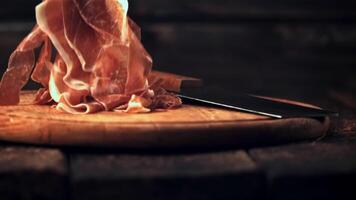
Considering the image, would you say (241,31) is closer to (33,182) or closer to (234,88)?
(234,88)

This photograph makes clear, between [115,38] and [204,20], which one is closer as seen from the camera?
[115,38]

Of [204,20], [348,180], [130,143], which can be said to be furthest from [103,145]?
[204,20]

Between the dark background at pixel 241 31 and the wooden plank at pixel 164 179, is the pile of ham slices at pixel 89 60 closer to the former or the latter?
the wooden plank at pixel 164 179

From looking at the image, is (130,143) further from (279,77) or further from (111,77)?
(279,77)

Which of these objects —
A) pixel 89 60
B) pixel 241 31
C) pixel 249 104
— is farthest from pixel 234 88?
pixel 241 31

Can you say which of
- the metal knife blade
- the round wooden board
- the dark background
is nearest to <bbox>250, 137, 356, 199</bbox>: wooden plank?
the round wooden board

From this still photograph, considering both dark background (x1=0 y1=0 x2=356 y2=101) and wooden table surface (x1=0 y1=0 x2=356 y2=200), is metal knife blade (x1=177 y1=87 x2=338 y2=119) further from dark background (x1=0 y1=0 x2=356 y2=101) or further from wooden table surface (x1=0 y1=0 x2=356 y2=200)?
dark background (x1=0 y1=0 x2=356 y2=101)
